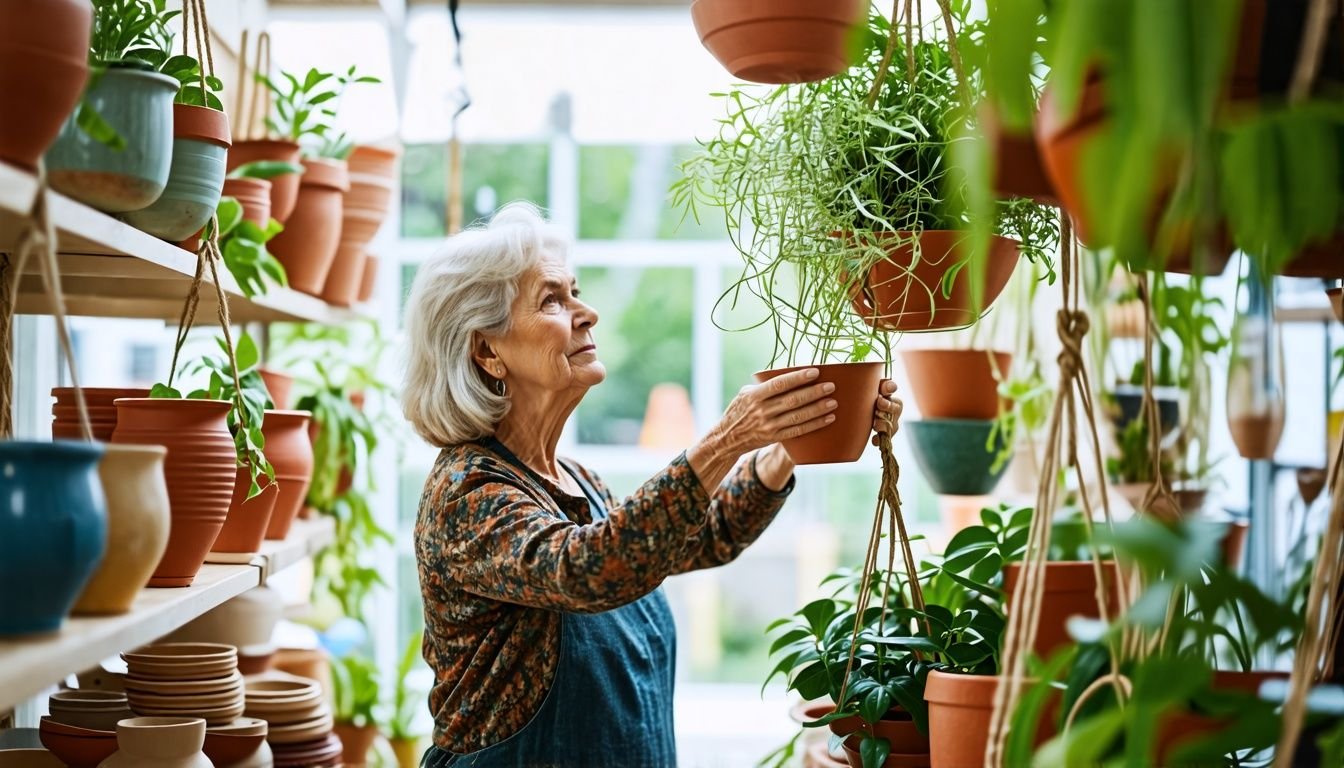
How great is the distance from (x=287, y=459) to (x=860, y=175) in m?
1.16

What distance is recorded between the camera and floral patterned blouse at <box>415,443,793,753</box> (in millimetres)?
1515

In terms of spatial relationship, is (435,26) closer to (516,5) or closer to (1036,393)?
(516,5)

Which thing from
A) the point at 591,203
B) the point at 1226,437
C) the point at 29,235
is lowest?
the point at 1226,437

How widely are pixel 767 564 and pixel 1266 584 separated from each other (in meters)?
3.36

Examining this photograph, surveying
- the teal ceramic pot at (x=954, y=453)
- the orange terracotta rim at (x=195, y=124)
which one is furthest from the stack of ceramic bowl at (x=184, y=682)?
the teal ceramic pot at (x=954, y=453)

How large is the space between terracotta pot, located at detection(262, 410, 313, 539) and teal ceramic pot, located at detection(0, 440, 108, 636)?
1.01 meters

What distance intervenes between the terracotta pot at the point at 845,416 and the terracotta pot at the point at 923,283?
0.07 meters

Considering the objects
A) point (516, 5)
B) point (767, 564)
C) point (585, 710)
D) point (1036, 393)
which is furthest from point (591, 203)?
point (585, 710)

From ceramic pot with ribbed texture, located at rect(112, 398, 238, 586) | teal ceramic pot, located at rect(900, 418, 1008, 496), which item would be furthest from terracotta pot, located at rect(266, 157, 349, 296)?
teal ceramic pot, located at rect(900, 418, 1008, 496)

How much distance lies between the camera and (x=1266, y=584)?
10.4 ft

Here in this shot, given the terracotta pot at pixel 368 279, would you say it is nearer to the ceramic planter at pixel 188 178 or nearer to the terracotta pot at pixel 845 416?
the ceramic planter at pixel 188 178

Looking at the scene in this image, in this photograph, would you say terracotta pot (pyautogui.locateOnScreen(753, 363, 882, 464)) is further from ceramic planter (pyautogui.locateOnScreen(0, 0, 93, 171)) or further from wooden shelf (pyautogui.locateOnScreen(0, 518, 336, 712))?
ceramic planter (pyautogui.locateOnScreen(0, 0, 93, 171))

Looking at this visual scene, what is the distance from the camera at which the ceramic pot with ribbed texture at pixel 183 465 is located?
1377 mm

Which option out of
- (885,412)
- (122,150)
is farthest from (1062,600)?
(122,150)
